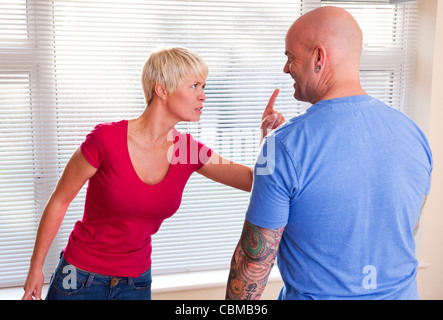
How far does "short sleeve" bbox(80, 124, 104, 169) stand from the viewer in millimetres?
1665

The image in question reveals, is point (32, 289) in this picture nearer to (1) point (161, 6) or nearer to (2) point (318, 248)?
(2) point (318, 248)

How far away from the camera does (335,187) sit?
3.49 feet

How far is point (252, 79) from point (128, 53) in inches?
28.1

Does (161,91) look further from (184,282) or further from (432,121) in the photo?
(432,121)

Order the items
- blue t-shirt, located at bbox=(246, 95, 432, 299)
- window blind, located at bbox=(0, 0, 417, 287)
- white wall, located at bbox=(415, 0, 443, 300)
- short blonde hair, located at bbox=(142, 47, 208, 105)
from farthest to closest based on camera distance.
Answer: white wall, located at bbox=(415, 0, 443, 300), window blind, located at bbox=(0, 0, 417, 287), short blonde hair, located at bbox=(142, 47, 208, 105), blue t-shirt, located at bbox=(246, 95, 432, 299)

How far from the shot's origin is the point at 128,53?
8.18ft

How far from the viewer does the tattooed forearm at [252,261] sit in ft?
3.80

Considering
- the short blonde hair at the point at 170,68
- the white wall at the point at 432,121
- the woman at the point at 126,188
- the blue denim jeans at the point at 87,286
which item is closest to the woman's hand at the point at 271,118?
the woman at the point at 126,188

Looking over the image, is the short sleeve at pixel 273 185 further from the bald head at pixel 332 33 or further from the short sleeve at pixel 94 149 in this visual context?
the short sleeve at pixel 94 149

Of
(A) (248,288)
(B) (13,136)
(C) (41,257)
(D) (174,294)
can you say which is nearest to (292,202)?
(A) (248,288)

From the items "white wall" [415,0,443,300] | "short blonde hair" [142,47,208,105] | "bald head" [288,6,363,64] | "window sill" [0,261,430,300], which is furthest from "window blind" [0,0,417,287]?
"bald head" [288,6,363,64]

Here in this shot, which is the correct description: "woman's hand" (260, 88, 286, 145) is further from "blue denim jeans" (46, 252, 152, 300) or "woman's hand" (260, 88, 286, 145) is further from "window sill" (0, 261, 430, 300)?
"window sill" (0, 261, 430, 300)

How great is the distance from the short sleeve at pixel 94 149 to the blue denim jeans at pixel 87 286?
1.30 feet

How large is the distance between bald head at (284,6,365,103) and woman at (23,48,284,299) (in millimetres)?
514
